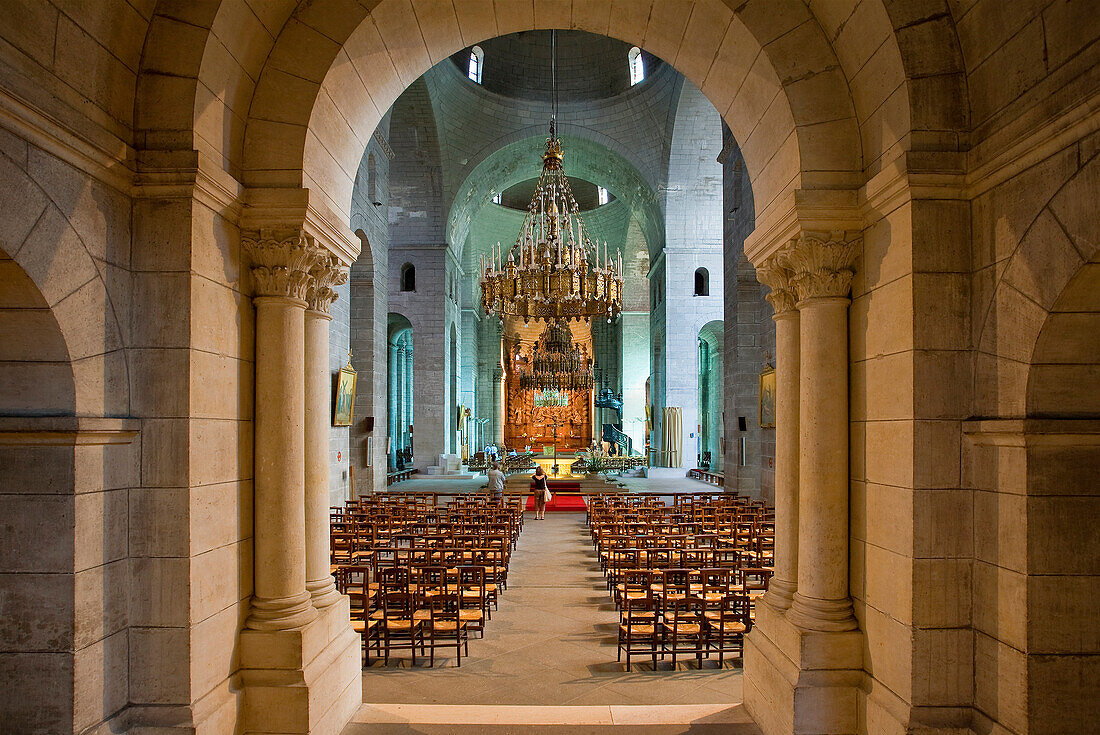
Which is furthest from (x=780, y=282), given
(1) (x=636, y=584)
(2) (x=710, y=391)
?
(2) (x=710, y=391)

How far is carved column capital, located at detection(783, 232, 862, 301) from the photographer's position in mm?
4336

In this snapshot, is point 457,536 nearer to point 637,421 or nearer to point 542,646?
point 542,646

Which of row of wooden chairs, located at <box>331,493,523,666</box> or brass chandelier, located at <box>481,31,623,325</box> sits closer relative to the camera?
row of wooden chairs, located at <box>331,493,523,666</box>

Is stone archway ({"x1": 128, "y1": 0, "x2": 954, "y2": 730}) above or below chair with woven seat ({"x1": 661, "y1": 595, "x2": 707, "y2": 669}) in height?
above

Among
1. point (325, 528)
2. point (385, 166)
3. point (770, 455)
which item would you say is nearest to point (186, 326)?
point (325, 528)

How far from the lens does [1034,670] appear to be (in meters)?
3.32

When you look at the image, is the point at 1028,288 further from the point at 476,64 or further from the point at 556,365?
the point at 476,64

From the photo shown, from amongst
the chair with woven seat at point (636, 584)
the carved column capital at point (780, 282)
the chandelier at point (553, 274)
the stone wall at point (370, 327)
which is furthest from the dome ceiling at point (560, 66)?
the carved column capital at point (780, 282)

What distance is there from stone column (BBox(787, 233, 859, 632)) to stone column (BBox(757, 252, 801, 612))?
27cm

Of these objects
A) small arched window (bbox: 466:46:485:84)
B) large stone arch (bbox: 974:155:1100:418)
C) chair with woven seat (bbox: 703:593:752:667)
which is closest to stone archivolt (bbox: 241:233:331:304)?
large stone arch (bbox: 974:155:1100:418)

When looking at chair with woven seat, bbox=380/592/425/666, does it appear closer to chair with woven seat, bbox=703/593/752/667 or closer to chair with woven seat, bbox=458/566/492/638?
chair with woven seat, bbox=458/566/492/638

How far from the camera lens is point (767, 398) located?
12.5 m

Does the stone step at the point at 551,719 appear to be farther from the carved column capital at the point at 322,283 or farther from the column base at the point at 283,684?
the carved column capital at the point at 322,283

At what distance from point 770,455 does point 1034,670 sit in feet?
32.2
